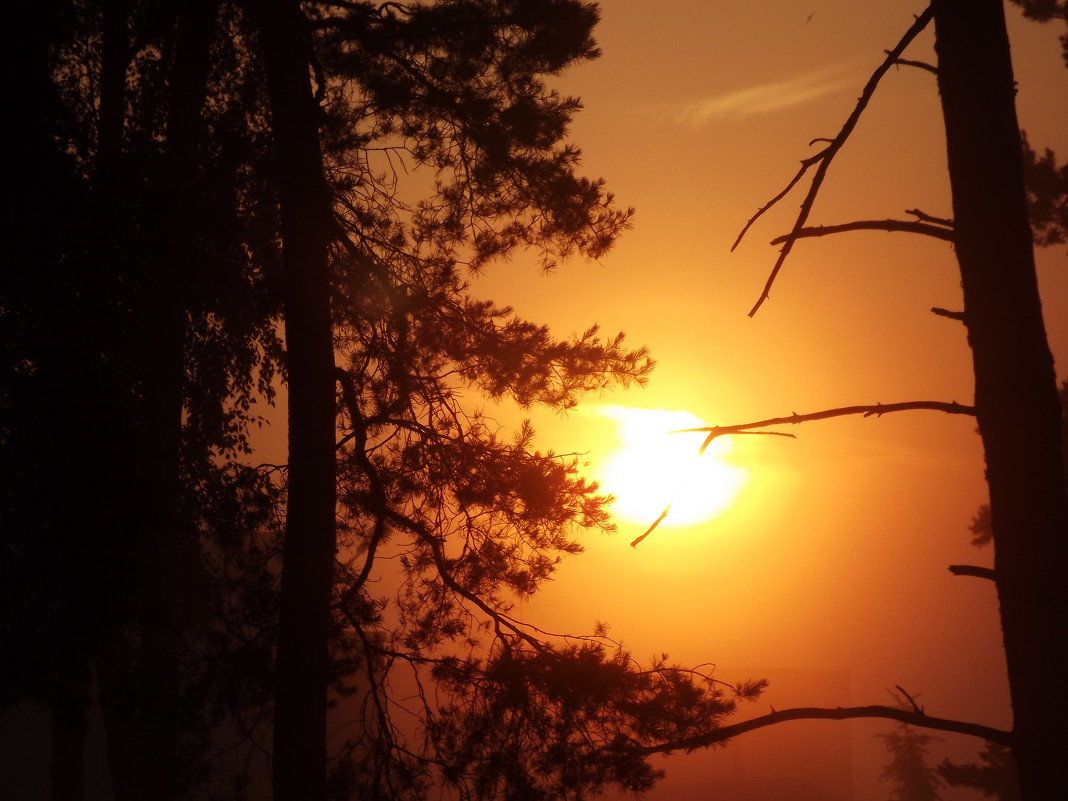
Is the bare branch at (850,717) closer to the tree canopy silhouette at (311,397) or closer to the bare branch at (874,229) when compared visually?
the bare branch at (874,229)

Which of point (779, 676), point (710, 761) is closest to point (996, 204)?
point (710, 761)

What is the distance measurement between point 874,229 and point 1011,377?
586 mm

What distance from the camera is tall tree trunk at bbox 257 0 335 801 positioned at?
578cm

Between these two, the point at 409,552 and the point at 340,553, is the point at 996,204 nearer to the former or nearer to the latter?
the point at 409,552

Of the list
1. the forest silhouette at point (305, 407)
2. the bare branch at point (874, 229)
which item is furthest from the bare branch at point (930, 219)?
the forest silhouette at point (305, 407)

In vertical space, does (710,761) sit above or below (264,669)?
below

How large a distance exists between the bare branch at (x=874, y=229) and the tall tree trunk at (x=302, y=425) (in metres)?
4.10

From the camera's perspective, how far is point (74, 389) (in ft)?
16.4

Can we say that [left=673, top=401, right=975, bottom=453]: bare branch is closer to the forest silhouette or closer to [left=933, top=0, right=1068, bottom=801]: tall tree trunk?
[left=933, top=0, right=1068, bottom=801]: tall tree trunk

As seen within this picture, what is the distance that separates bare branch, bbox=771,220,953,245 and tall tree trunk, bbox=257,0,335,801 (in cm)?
410

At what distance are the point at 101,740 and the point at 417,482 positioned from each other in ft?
85.3

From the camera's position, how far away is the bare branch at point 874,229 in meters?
2.67

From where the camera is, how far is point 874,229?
270 centimetres

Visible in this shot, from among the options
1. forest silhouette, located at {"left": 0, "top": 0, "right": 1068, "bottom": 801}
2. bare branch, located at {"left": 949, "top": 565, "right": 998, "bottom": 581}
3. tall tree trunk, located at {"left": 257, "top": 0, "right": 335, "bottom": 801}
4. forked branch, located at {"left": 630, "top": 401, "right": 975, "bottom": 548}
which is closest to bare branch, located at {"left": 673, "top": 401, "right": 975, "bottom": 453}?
forked branch, located at {"left": 630, "top": 401, "right": 975, "bottom": 548}
